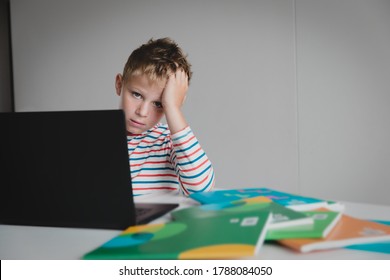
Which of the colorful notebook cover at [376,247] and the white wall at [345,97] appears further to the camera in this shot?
the white wall at [345,97]

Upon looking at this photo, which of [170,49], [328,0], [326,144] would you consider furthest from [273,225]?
[328,0]

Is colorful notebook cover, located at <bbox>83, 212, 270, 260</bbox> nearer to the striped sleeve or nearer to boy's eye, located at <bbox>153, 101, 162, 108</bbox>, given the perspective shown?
the striped sleeve

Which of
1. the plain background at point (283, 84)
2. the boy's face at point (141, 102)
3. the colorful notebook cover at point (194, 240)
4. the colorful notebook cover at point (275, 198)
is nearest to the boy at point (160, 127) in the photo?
the boy's face at point (141, 102)

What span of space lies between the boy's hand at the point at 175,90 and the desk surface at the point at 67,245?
0.47 metres

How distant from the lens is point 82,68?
270cm

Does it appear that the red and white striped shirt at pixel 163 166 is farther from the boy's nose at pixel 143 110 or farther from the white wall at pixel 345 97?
the white wall at pixel 345 97

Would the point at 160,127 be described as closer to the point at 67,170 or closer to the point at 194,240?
the point at 67,170

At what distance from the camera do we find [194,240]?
0.50 metres

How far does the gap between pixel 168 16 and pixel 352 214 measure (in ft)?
6.67

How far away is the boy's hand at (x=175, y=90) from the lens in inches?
43.6

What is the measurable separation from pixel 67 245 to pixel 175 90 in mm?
692

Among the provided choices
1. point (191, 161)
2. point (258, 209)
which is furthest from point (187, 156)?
point (258, 209)

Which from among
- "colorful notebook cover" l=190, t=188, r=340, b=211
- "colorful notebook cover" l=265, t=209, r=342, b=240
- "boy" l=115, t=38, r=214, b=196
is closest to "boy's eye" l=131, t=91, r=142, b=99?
"boy" l=115, t=38, r=214, b=196

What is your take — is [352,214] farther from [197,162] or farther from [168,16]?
[168,16]
